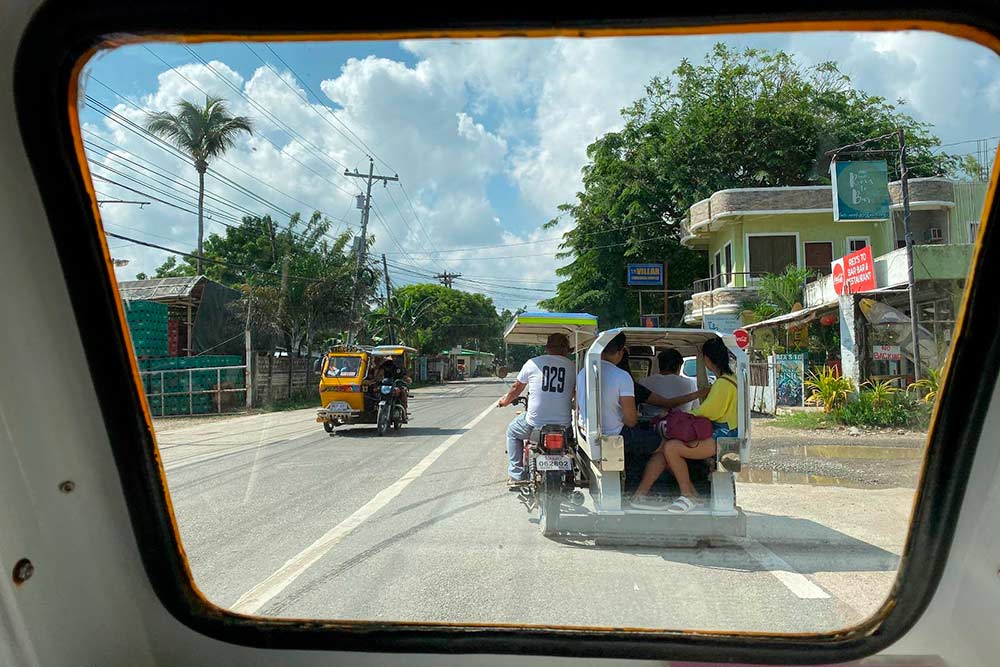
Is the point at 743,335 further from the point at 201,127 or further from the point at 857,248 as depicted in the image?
the point at 201,127

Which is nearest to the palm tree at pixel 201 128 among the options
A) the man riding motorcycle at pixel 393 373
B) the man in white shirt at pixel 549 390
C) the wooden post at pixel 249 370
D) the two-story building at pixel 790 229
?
the wooden post at pixel 249 370

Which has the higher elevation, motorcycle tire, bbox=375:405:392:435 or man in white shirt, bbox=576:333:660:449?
man in white shirt, bbox=576:333:660:449

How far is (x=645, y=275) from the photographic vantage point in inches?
131

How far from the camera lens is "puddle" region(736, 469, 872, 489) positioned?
3.58 meters

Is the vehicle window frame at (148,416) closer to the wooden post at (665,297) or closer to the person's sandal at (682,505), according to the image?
the wooden post at (665,297)

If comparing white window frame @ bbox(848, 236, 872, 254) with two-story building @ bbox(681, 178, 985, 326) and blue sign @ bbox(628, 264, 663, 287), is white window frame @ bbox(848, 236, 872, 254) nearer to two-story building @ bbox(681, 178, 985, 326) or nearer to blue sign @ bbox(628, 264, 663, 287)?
two-story building @ bbox(681, 178, 985, 326)

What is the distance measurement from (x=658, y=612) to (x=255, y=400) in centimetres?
206

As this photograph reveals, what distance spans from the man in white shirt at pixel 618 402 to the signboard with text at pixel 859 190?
3.13 meters

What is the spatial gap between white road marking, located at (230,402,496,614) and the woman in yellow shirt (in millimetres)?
2047

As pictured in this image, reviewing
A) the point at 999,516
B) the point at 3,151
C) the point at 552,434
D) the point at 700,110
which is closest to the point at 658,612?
the point at 999,516

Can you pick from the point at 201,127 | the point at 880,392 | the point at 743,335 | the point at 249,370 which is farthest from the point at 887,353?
the point at 249,370

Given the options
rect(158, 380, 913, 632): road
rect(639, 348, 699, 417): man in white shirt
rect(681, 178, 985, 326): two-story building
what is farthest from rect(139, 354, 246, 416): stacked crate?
rect(639, 348, 699, 417): man in white shirt

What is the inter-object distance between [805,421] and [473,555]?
6.11ft

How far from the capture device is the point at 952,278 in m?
2.01
